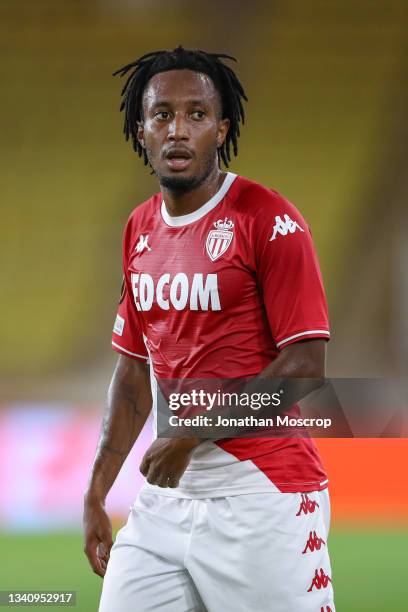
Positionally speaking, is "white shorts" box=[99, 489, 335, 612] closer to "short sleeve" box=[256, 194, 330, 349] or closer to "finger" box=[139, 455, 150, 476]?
"finger" box=[139, 455, 150, 476]

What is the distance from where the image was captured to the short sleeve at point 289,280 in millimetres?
2213

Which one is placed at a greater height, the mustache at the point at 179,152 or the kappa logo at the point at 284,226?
the mustache at the point at 179,152

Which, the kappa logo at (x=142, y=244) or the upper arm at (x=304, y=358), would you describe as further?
the kappa logo at (x=142, y=244)

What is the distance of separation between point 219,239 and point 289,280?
21 cm

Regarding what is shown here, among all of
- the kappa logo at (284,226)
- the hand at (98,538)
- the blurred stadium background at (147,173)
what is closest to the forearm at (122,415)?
the hand at (98,538)

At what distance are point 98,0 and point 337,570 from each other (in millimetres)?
6979

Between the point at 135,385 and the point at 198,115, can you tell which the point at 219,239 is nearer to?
the point at 198,115

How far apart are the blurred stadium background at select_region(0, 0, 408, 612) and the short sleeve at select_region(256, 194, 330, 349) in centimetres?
695

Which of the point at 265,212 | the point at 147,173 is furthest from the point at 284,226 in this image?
the point at 147,173

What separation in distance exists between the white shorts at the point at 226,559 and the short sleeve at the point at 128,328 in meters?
0.45

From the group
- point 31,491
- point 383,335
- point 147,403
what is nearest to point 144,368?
point 147,403

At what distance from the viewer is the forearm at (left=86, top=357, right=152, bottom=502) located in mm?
2592

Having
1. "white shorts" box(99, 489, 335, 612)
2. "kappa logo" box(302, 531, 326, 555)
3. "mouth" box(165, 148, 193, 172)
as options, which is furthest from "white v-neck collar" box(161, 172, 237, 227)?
"kappa logo" box(302, 531, 326, 555)

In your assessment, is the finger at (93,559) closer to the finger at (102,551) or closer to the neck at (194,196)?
the finger at (102,551)
